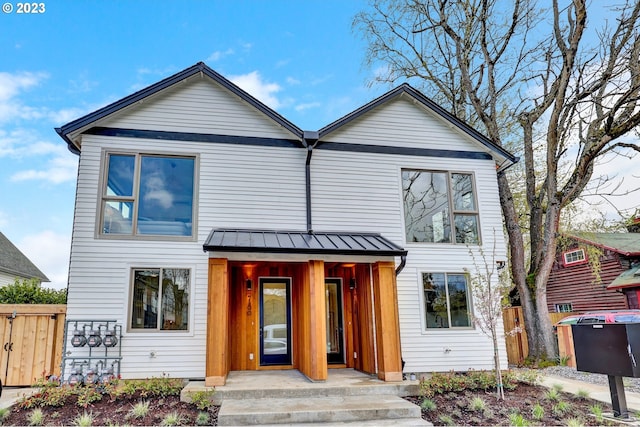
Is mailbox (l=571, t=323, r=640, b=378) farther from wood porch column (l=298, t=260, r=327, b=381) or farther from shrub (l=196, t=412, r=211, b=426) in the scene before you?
shrub (l=196, t=412, r=211, b=426)

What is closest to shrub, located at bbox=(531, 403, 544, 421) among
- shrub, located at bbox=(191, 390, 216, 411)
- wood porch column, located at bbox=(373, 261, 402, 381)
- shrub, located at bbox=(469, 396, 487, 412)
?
shrub, located at bbox=(469, 396, 487, 412)

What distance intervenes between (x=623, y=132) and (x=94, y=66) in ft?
49.8

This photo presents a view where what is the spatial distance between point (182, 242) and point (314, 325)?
3.08m

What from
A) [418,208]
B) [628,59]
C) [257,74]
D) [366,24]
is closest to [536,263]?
[418,208]

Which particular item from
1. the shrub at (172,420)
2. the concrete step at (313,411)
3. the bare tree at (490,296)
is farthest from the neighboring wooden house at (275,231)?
the shrub at (172,420)

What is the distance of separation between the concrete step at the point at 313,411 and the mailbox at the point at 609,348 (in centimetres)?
269

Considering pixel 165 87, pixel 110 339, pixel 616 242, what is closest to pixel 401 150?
pixel 165 87

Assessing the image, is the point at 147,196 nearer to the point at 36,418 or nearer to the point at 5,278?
the point at 36,418

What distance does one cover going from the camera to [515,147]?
52.7 feet

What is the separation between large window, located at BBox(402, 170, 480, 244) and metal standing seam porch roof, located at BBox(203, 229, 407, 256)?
1137mm

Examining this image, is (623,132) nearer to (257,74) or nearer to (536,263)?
(536,263)

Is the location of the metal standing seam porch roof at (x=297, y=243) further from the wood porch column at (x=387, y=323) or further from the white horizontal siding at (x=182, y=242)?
the wood porch column at (x=387, y=323)

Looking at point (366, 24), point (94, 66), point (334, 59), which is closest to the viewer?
point (94, 66)

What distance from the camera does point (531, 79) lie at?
13586 millimetres
